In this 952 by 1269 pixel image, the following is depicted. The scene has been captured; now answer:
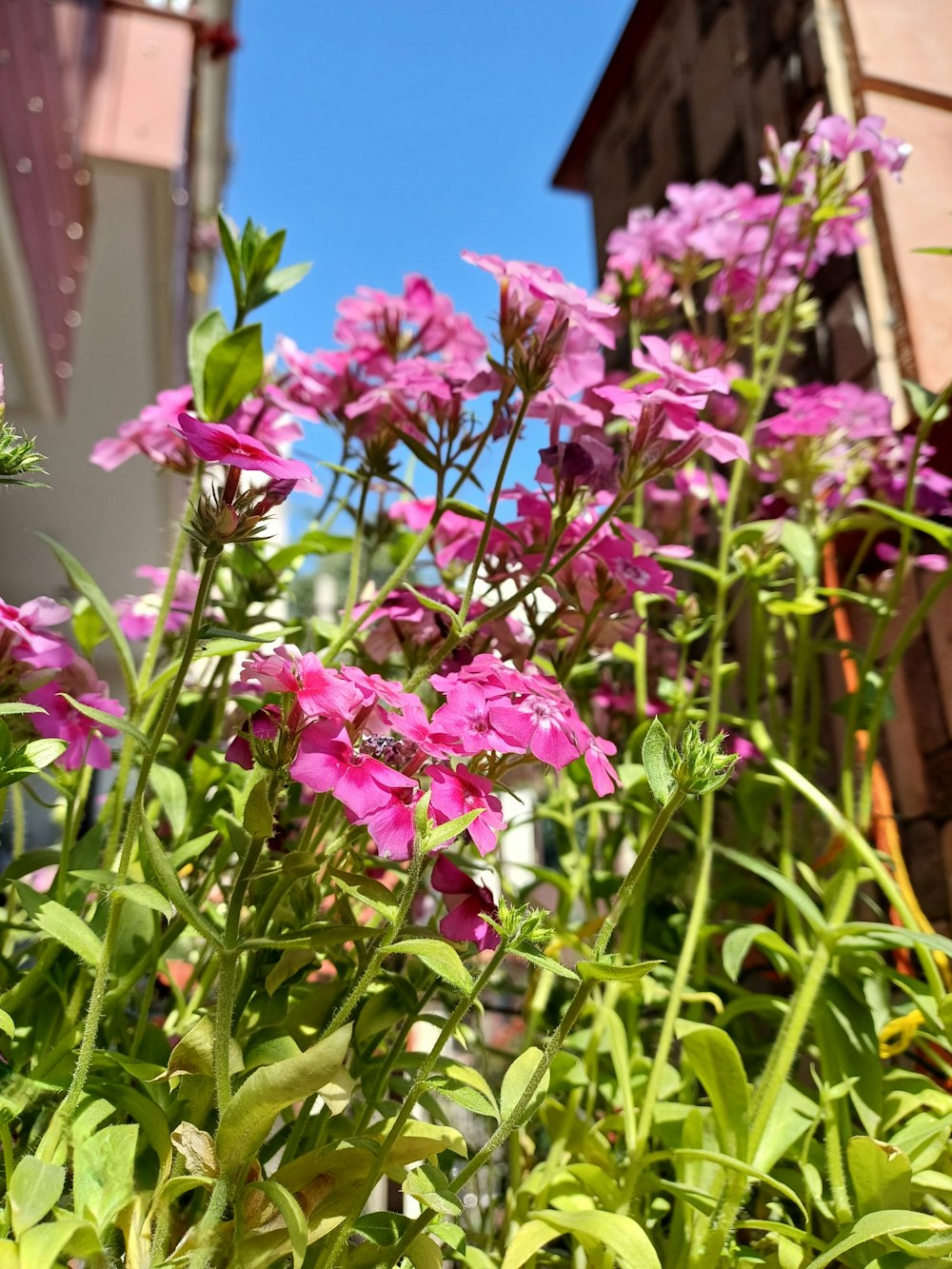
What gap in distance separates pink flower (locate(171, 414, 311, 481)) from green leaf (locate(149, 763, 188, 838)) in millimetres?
281

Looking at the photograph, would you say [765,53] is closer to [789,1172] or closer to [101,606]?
[101,606]

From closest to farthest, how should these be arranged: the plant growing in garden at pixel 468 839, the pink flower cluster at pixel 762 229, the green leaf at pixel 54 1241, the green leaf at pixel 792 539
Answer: the green leaf at pixel 54 1241
the plant growing in garden at pixel 468 839
the green leaf at pixel 792 539
the pink flower cluster at pixel 762 229

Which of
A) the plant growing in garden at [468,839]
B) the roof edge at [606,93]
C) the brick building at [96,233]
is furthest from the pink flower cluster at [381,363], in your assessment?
the roof edge at [606,93]

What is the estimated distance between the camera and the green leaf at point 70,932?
0.50 meters

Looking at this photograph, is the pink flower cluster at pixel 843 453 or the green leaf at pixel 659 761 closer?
the green leaf at pixel 659 761

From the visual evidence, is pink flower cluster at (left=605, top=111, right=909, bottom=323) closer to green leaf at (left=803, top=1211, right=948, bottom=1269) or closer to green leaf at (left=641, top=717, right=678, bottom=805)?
green leaf at (left=641, top=717, right=678, bottom=805)

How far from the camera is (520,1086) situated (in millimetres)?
525

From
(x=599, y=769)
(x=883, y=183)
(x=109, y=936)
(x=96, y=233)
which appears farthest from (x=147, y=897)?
(x=96, y=233)

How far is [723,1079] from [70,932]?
413 millimetres

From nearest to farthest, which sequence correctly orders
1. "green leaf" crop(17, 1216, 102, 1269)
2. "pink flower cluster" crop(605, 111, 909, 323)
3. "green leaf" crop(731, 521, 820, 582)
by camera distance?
"green leaf" crop(17, 1216, 102, 1269) → "green leaf" crop(731, 521, 820, 582) → "pink flower cluster" crop(605, 111, 909, 323)

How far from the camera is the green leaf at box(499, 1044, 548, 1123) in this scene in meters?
0.49

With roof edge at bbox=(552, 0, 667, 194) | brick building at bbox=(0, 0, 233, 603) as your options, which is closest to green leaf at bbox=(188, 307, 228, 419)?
brick building at bbox=(0, 0, 233, 603)

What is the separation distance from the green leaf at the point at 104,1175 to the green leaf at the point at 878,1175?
0.41 m

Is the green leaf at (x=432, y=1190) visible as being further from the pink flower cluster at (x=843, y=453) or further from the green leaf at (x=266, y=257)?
the pink flower cluster at (x=843, y=453)
